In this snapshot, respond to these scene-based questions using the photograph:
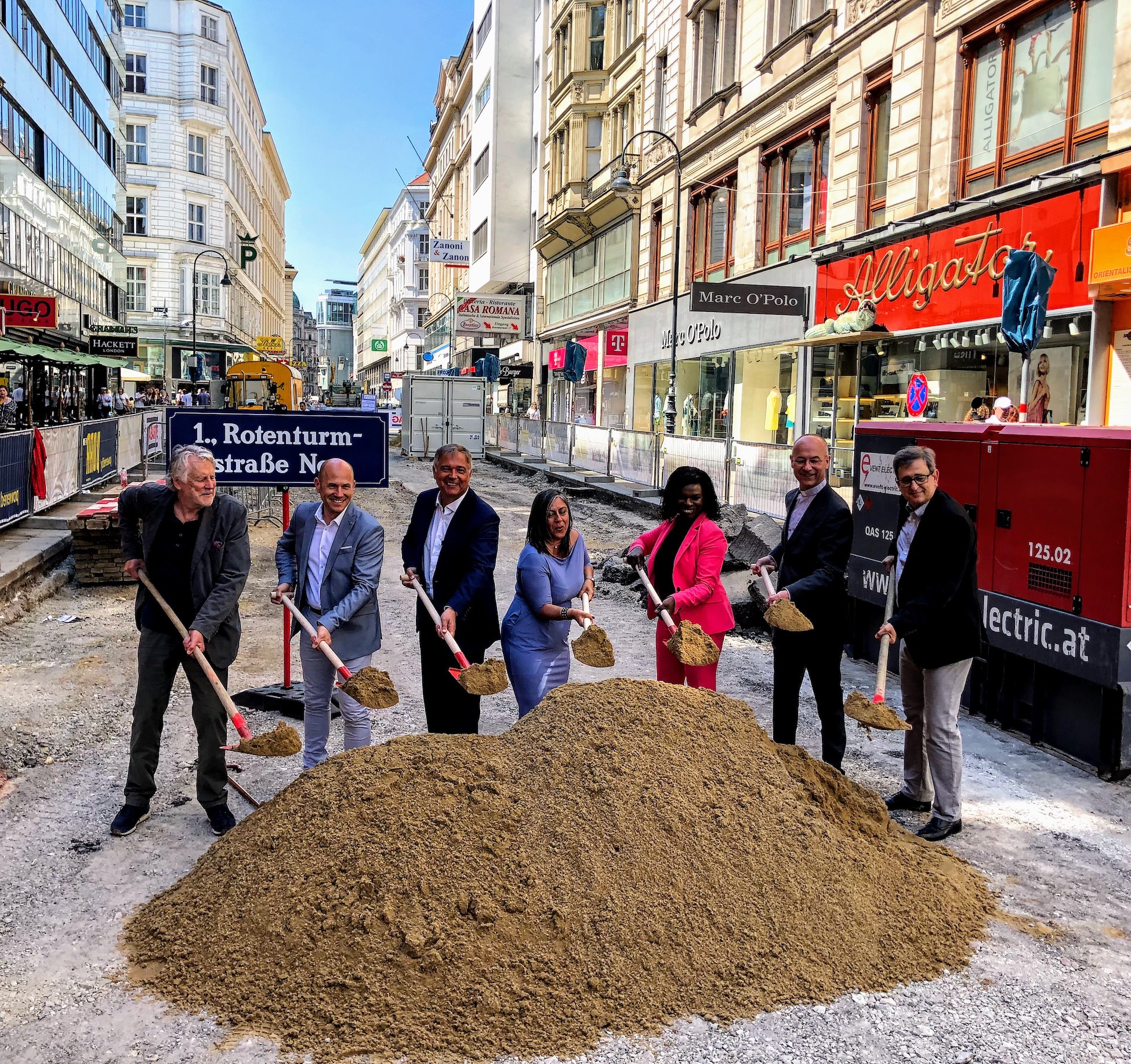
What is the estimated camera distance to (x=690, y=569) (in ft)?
18.4

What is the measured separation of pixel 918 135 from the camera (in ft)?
61.6

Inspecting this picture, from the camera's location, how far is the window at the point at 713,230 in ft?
90.9

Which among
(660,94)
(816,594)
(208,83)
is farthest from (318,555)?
(208,83)

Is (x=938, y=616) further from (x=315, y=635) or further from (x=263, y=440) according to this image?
(x=263, y=440)

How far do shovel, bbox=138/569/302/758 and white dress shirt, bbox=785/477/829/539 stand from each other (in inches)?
109

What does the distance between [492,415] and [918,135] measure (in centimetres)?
2330

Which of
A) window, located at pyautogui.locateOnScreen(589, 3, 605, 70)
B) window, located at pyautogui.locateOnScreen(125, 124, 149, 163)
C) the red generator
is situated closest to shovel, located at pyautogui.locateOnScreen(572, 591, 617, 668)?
the red generator

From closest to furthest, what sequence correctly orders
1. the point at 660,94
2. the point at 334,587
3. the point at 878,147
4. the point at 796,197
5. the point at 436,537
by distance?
the point at 334,587 < the point at 436,537 < the point at 878,147 < the point at 796,197 < the point at 660,94

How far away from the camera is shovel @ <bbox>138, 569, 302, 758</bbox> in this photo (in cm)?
480

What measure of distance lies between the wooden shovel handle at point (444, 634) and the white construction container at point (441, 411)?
1088 inches

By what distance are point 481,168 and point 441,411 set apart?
29405 mm

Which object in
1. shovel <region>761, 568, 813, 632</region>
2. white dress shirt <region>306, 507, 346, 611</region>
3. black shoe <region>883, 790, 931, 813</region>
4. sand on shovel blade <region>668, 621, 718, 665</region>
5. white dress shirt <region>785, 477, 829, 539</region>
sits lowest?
black shoe <region>883, 790, 931, 813</region>

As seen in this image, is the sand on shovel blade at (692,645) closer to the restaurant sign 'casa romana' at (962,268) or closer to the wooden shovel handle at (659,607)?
the wooden shovel handle at (659,607)

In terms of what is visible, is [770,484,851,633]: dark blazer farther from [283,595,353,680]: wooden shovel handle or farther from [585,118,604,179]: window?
[585,118,604,179]: window
